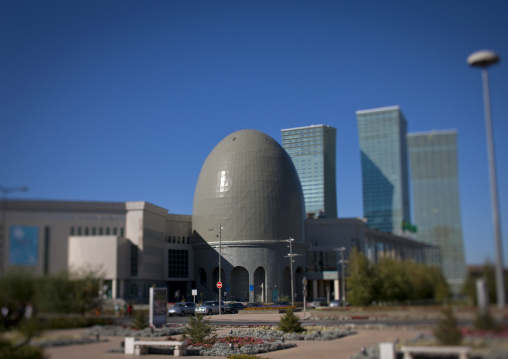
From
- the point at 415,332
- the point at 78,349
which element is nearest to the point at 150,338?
the point at 78,349

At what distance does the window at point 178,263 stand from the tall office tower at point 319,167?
61.6 meters

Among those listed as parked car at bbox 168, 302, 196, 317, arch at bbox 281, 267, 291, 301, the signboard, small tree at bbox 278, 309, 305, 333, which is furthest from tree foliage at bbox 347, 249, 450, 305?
arch at bbox 281, 267, 291, 301

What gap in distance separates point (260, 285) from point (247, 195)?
1321 cm

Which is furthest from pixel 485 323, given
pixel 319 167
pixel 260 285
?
pixel 319 167

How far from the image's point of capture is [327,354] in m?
17.3

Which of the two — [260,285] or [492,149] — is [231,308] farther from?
[492,149]

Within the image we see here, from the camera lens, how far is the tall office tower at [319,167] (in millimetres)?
145000

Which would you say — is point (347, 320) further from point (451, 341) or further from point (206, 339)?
point (206, 339)

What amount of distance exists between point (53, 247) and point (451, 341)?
6980 millimetres

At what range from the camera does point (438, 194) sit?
9.57 metres

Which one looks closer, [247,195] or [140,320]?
[140,320]

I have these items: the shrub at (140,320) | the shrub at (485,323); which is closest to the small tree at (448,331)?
the shrub at (485,323)

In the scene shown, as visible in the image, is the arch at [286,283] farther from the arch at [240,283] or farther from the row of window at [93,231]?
the row of window at [93,231]

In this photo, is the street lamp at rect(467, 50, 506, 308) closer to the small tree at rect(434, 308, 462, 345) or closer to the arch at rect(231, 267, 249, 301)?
the small tree at rect(434, 308, 462, 345)
